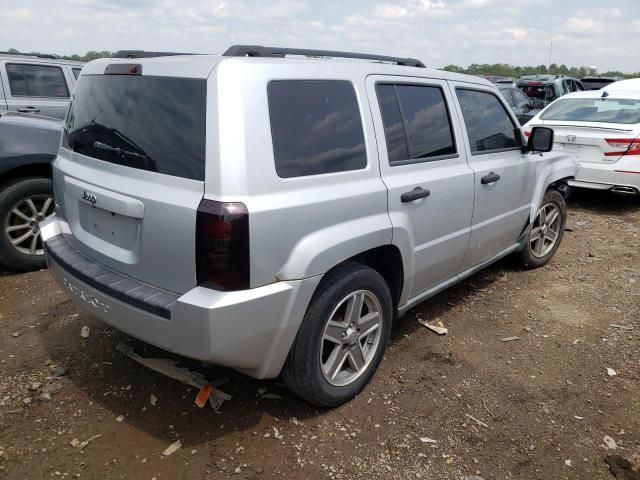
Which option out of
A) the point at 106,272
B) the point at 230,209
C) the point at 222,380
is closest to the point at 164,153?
the point at 230,209

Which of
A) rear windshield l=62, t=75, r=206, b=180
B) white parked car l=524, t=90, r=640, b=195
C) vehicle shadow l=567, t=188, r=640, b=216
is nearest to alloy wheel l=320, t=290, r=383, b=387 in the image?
rear windshield l=62, t=75, r=206, b=180

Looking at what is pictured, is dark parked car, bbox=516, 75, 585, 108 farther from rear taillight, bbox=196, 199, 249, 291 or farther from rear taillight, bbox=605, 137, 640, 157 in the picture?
rear taillight, bbox=196, 199, 249, 291

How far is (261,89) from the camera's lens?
2348mm

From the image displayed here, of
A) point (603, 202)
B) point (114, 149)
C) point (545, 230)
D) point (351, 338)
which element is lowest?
point (603, 202)

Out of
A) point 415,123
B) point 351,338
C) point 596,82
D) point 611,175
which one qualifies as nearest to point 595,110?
point 611,175

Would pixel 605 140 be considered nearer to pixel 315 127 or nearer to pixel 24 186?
pixel 315 127

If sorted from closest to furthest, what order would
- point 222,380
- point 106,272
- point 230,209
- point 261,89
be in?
point 230,209
point 261,89
point 106,272
point 222,380

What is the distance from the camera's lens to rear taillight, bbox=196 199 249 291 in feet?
7.14

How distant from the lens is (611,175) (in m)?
7.00

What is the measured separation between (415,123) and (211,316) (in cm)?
183

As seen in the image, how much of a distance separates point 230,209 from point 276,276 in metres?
0.39

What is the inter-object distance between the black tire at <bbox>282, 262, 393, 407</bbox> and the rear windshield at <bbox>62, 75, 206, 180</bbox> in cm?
88

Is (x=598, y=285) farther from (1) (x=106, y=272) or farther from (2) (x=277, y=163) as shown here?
(1) (x=106, y=272)

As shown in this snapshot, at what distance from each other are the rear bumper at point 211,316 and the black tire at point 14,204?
231 cm
